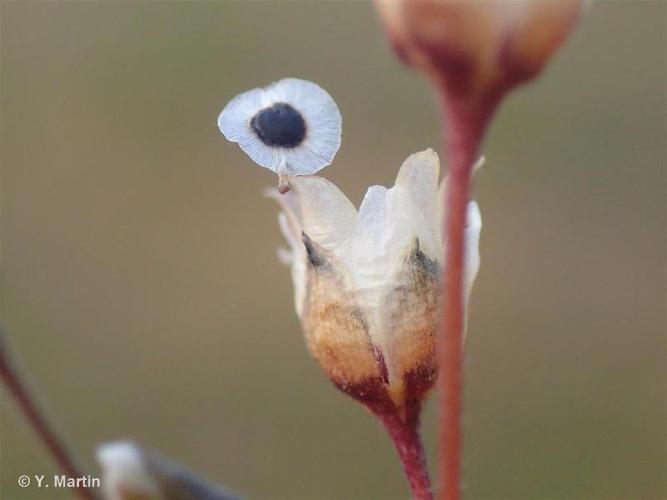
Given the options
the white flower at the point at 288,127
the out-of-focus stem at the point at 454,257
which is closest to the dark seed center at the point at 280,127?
the white flower at the point at 288,127

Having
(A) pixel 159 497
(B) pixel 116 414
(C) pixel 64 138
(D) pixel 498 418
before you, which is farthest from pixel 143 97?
(A) pixel 159 497

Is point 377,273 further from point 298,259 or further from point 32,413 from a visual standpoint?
point 32,413

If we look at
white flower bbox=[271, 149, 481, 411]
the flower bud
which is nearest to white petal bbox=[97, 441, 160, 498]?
white flower bbox=[271, 149, 481, 411]

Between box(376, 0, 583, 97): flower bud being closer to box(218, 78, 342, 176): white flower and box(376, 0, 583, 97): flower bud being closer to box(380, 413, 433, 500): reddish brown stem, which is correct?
box(218, 78, 342, 176): white flower

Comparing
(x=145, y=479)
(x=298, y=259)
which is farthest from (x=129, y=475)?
(x=298, y=259)

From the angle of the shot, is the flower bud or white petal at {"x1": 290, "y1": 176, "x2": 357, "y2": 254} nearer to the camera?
the flower bud
